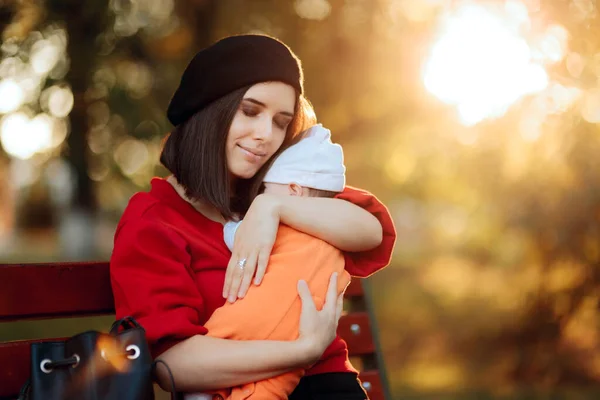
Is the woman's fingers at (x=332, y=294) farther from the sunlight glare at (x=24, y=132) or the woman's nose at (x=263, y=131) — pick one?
the sunlight glare at (x=24, y=132)

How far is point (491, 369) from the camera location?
22.8 ft

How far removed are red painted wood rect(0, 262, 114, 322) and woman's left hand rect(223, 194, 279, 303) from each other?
0.48 metres

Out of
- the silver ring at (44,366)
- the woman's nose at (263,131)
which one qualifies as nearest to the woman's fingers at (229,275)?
the woman's nose at (263,131)

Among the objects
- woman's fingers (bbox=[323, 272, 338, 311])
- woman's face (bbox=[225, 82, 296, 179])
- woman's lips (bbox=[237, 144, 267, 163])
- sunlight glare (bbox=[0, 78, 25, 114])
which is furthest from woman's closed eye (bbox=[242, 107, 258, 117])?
sunlight glare (bbox=[0, 78, 25, 114])

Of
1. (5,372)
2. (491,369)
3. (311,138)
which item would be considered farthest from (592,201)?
(5,372)

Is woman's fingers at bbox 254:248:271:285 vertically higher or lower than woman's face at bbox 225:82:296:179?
lower

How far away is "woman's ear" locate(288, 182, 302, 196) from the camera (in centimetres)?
234

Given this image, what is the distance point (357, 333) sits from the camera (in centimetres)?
298

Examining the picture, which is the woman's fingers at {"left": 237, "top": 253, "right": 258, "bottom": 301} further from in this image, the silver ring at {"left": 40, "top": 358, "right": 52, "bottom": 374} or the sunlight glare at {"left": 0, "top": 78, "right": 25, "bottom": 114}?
the sunlight glare at {"left": 0, "top": 78, "right": 25, "bottom": 114}

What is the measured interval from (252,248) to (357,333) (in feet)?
3.35

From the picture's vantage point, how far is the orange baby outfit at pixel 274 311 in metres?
2.01

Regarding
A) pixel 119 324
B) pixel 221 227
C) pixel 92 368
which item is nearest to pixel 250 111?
pixel 221 227

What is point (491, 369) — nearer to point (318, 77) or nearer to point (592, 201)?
point (592, 201)

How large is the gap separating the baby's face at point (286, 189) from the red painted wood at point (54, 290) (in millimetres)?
559
